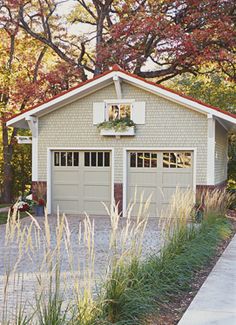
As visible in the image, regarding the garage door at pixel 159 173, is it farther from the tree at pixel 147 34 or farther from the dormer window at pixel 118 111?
the tree at pixel 147 34

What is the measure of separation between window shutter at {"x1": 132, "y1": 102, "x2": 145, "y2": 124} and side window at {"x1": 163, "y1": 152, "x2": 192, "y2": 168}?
1233 mm

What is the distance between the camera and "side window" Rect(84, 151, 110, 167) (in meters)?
14.6

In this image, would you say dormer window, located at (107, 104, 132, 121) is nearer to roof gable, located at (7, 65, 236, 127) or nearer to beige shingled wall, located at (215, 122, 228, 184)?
roof gable, located at (7, 65, 236, 127)

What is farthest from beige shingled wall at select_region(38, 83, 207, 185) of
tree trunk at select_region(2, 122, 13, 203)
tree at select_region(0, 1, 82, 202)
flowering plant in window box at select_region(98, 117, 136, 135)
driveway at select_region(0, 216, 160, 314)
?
tree trunk at select_region(2, 122, 13, 203)

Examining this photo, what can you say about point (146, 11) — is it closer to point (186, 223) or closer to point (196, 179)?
point (196, 179)

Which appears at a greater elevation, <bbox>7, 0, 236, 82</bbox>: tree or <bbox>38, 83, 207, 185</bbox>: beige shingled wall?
<bbox>7, 0, 236, 82</bbox>: tree

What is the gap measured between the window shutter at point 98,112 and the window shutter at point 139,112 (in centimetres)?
95

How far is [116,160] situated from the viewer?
46.9 feet

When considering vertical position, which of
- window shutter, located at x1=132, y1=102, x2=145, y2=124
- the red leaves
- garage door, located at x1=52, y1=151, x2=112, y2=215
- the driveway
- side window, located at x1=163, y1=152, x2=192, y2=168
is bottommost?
the driveway

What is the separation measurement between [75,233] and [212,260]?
4.17 meters

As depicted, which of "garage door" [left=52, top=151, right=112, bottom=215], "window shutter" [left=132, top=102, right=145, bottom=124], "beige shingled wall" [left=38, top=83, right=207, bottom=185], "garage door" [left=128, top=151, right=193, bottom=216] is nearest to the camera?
"beige shingled wall" [left=38, top=83, right=207, bottom=185]

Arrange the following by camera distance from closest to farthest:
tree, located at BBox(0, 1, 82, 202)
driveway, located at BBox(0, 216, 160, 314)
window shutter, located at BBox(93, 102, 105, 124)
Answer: driveway, located at BBox(0, 216, 160, 314)
window shutter, located at BBox(93, 102, 105, 124)
tree, located at BBox(0, 1, 82, 202)

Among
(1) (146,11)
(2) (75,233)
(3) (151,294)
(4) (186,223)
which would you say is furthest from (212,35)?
(3) (151,294)

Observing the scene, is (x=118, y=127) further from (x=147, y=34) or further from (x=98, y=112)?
(x=147, y=34)
